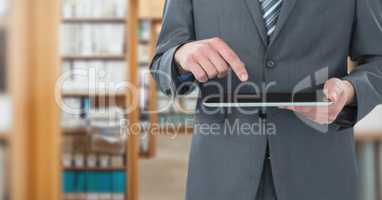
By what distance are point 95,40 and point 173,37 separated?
3368 millimetres

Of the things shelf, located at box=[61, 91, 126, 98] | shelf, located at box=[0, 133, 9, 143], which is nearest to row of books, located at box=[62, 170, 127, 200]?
shelf, located at box=[61, 91, 126, 98]

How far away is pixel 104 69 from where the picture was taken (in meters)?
4.06

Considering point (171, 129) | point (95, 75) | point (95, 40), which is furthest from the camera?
point (95, 40)

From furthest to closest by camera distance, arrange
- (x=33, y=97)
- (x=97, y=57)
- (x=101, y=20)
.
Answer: (x=97, y=57) → (x=101, y=20) → (x=33, y=97)

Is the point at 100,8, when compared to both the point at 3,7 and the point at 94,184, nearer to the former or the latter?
the point at 94,184

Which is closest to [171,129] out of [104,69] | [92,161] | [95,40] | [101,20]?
[92,161]

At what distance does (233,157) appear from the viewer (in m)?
0.67

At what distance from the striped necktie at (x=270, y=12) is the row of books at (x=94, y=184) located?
2.41 metres

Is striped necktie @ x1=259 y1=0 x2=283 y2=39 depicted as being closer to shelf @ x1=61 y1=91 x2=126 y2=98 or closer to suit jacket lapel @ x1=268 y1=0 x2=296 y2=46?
suit jacket lapel @ x1=268 y1=0 x2=296 y2=46

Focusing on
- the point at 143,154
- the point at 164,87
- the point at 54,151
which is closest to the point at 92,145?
the point at 54,151

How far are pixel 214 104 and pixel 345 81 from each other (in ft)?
0.64

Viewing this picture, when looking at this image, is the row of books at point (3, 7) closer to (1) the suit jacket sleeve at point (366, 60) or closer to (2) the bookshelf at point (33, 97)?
(2) the bookshelf at point (33, 97)

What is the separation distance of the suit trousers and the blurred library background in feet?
0.63

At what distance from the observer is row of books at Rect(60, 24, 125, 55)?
3611 millimetres
